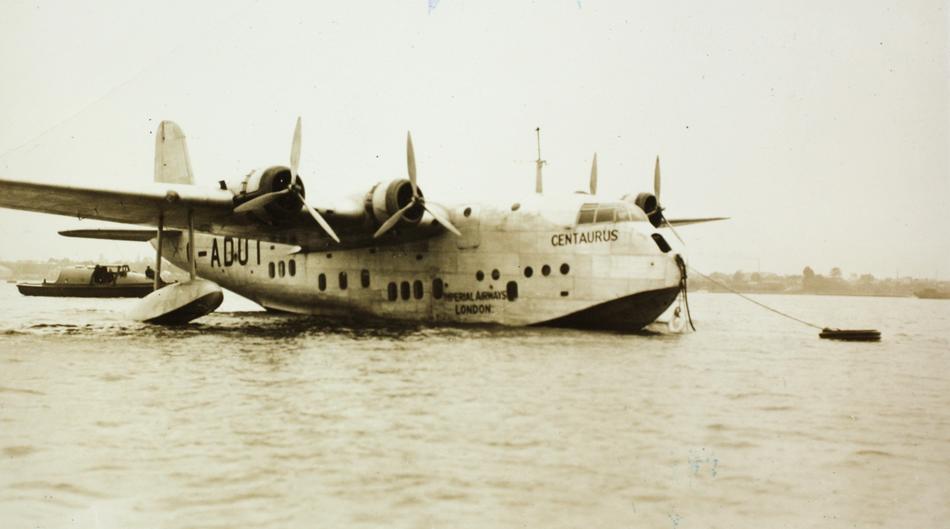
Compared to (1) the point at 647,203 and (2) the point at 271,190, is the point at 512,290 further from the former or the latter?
(2) the point at 271,190

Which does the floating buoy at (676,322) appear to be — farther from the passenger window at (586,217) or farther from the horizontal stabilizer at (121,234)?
the horizontal stabilizer at (121,234)

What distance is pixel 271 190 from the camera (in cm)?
1736

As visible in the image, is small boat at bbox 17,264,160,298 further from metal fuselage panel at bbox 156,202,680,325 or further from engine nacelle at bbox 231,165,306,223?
engine nacelle at bbox 231,165,306,223

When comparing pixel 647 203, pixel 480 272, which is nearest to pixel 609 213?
pixel 647 203

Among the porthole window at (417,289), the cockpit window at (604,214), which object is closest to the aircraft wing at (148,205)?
the porthole window at (417,289)

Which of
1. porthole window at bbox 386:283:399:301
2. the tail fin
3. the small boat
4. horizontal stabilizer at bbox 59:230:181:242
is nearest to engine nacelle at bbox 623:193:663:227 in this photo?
porthole window at bbox 386:283:399:301

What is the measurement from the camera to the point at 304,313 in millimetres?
23641

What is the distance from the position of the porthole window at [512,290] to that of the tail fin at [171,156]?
12405 mm

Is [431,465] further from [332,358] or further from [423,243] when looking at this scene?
[423,243]

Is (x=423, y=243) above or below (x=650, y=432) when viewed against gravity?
above

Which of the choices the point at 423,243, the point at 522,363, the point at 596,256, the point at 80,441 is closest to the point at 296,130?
the point at 423,243

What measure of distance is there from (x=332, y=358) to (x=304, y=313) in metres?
11.7

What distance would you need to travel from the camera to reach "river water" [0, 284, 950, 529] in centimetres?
479

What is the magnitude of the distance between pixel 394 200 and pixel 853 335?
39.6 feet
